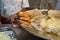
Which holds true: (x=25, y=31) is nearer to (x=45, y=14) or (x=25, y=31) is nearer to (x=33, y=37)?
(x=33, y=37)

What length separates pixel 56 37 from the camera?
749 millimetres

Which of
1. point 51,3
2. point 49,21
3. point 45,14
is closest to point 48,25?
point 49,21

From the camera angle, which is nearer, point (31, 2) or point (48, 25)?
point (48, 25)

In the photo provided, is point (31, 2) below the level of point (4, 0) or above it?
below

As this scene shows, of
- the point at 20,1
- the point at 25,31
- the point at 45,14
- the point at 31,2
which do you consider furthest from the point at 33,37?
the point at 31,2

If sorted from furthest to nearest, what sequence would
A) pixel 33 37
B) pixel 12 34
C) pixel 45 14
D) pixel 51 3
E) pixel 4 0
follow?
pixel 51 3 < pixel 4 0 < pixel 45 14 < pixel 33 37 < pixel 12 34

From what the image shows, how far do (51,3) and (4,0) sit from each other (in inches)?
28.8

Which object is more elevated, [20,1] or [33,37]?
[20,1]

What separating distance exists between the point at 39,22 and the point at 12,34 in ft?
0.70

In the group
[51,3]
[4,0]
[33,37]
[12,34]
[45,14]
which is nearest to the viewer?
[12,34]

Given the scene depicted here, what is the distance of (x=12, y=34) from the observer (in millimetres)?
681

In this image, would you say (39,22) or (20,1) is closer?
(39,22)

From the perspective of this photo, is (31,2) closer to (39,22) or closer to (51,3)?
(51,3)

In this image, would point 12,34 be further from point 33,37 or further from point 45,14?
point 45,14
